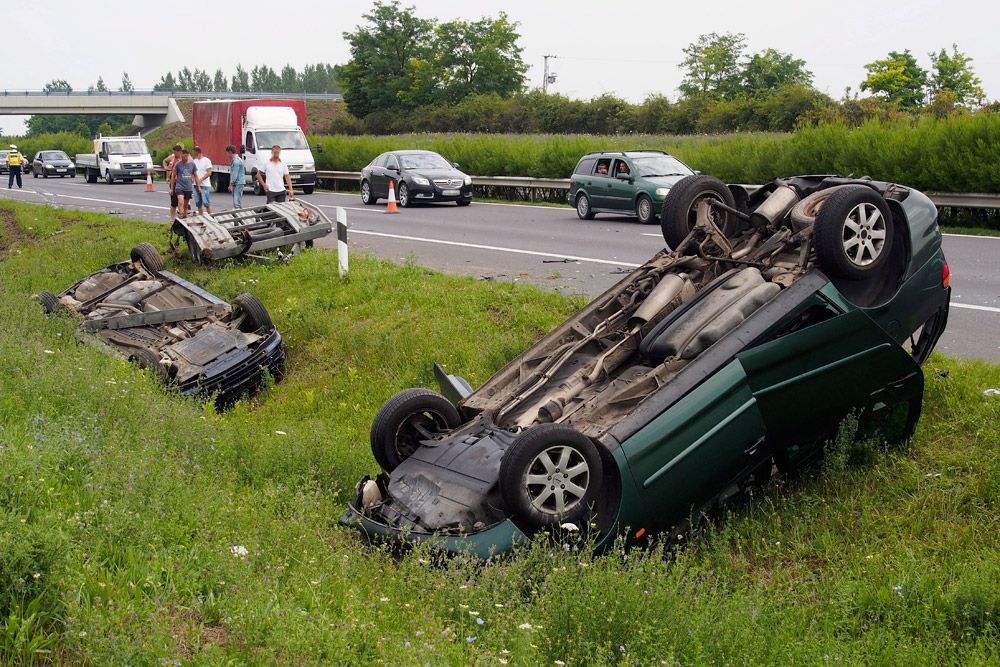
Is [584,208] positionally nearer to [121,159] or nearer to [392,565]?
[392,565]

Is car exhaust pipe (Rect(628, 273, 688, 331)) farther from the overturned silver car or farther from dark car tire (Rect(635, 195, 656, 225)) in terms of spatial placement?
dark car tire (Rect(635, 195, 656, 225))

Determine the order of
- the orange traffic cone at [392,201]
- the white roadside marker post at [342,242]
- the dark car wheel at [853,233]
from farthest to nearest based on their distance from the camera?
the orange traffic cone at [392,201] < the white roadside marker post at [342,242] < the dark car wheel at [853,233]

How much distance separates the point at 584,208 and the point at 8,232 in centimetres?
1423

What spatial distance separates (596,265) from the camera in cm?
1331

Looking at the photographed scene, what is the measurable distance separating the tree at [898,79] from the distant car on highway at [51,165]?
156 feet

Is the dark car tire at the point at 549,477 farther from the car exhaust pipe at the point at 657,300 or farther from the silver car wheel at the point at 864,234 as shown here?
the silver car wheel at the point at 864,234

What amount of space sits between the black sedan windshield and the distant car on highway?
3592 centimetres

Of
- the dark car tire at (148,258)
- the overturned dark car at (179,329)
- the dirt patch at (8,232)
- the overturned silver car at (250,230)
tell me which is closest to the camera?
the overturned dark car at (179,329)

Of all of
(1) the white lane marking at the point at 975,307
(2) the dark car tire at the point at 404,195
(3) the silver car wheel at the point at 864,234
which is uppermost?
(3) the silver car wheel at the point at 864,234

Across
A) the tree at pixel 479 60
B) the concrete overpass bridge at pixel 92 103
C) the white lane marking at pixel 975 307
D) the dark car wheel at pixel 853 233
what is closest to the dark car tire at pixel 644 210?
the white lane marking at pixel 975 307

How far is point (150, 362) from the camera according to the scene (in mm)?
9141

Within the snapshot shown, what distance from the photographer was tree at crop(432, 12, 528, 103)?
81.1 m

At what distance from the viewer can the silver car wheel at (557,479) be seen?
15.7 feet

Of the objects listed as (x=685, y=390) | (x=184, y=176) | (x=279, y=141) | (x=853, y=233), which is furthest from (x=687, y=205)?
(x=279, y=141)
